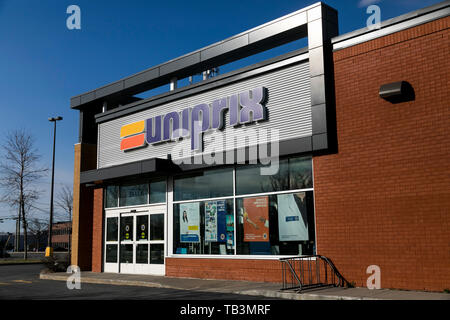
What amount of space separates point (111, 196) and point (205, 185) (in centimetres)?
571

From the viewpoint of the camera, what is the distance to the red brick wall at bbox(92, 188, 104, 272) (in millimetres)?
19875

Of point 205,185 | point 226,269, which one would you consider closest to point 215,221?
point 205,185

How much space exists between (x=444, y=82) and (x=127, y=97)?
1420 centimetres

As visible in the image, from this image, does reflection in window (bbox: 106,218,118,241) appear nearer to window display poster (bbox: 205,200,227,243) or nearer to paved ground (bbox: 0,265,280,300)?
paved ground (bbox: 0,265,280,300)

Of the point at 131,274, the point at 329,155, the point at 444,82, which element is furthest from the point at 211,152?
the point at 444,82

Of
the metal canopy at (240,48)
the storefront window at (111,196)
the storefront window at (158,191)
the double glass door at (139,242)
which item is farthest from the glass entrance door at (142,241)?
the metal canopy at (240,48)

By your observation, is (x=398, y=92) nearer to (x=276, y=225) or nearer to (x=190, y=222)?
(x=276, y=225)

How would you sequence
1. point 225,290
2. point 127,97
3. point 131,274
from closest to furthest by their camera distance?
point 225,290 → point 131,274 → point 127,97

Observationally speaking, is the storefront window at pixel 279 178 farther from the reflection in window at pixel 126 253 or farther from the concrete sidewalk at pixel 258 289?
the reflection in window at pixel 126 253

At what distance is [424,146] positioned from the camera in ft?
36.5

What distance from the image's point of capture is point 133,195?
744 inches

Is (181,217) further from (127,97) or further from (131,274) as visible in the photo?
(127,97)

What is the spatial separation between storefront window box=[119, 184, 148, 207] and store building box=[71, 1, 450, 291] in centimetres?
7

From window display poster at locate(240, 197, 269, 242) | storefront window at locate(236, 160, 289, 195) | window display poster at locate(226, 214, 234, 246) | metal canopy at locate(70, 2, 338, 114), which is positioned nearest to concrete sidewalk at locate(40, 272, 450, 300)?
window display poster at locate(226, 214, 234, 246)
